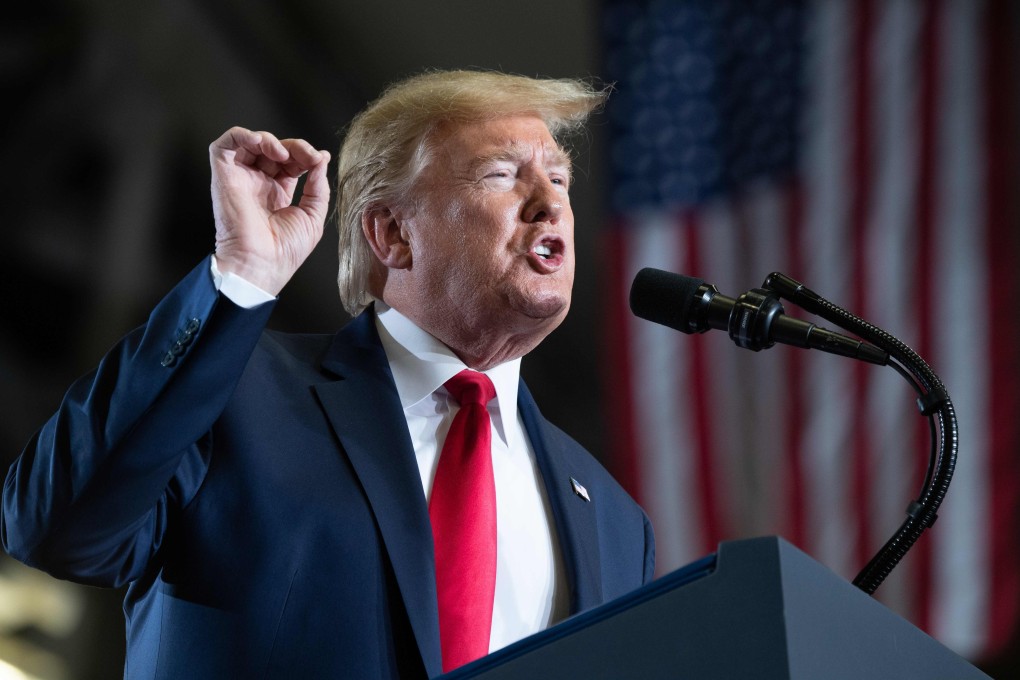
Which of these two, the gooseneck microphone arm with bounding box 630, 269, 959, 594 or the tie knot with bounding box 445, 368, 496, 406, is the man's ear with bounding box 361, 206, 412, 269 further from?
the gooseneck microphone arm with bounding box 630, 269, 959, 594

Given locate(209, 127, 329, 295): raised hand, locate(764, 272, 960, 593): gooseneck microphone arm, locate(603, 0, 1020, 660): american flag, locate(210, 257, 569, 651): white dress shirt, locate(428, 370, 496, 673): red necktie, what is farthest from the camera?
locate(603, 0, 1020, 660): american flag

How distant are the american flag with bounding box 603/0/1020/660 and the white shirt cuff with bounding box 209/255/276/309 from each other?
2.46 meters

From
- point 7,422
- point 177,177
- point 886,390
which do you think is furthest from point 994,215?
point 7,422

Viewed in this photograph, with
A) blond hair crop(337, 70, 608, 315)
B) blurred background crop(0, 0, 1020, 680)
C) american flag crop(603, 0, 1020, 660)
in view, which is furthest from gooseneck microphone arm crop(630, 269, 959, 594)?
american flag crop(603, 0, 1020, 660)

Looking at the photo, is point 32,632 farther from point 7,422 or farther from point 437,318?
point 437,318

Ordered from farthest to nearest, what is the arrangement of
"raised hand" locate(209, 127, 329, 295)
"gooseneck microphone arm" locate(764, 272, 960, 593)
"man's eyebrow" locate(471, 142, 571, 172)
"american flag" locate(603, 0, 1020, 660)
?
1. "american flag" locate(603, 0, 1020, 660)
2. "man's eyebrow" locate(471, 142, 571, 172)
3. "raised hand" locate(209, 127, 329, 295)
4. "gooseneck microphone arm" locate(764, 272, 960, 593)

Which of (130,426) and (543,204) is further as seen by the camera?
(543,204)

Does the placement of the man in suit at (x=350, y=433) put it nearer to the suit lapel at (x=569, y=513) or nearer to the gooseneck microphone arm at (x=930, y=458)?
the suit lapel at (x=569, y=513)

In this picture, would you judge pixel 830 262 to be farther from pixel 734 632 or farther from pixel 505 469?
pixel 734 632

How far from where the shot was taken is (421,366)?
5.74 ft

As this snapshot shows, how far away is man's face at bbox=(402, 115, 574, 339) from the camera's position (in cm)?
177

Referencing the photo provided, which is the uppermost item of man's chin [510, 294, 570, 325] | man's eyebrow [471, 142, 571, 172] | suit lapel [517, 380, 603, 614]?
man's eyebrow [471, 142, 571, 172]

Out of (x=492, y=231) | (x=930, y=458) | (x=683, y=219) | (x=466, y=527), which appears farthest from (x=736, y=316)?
(x=683, y=219)

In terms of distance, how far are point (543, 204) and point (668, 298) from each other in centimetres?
50
